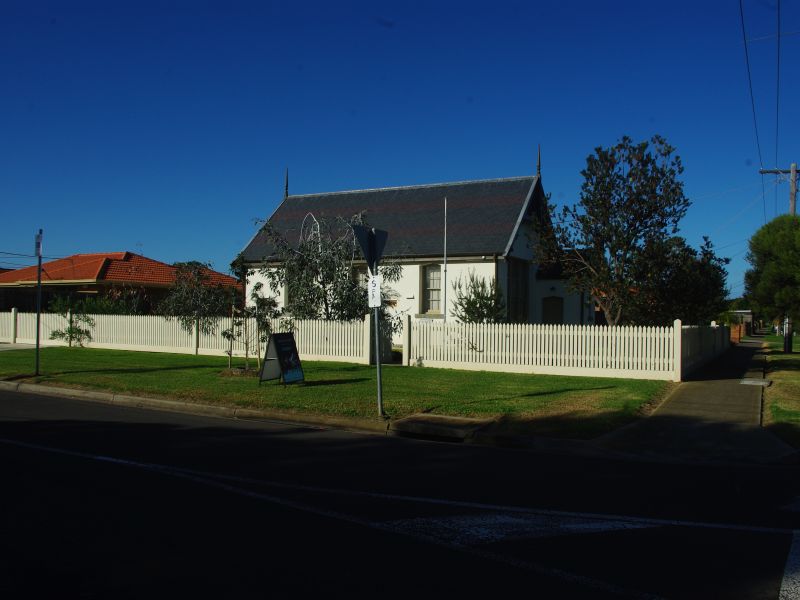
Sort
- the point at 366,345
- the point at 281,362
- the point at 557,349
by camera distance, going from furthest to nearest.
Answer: the point at 366,345
the point at 557,349
the point at 281,362

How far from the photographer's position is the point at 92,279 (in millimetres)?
33688

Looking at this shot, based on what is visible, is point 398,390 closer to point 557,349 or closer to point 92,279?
point 557,349

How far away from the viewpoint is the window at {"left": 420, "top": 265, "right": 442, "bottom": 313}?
26844 millimetres

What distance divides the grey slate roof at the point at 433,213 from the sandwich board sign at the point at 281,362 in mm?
10120

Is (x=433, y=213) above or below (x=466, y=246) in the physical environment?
above

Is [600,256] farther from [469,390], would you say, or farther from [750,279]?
[750,279]

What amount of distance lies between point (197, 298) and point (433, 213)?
10070 mm

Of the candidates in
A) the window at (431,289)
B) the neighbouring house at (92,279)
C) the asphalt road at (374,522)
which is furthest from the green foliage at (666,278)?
the neighbouring house at (92,279)

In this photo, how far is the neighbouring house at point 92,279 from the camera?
34.5 metres

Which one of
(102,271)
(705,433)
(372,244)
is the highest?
(102,271)

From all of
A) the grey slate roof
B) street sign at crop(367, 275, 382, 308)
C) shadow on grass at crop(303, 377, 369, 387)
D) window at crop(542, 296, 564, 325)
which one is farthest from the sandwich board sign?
window at crop(542, 296, 564, 325)

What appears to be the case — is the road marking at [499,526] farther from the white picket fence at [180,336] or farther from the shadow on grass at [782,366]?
the shadow on grass at [782,366]

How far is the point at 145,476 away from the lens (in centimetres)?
736

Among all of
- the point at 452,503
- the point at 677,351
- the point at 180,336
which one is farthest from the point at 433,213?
the point at 452,503
